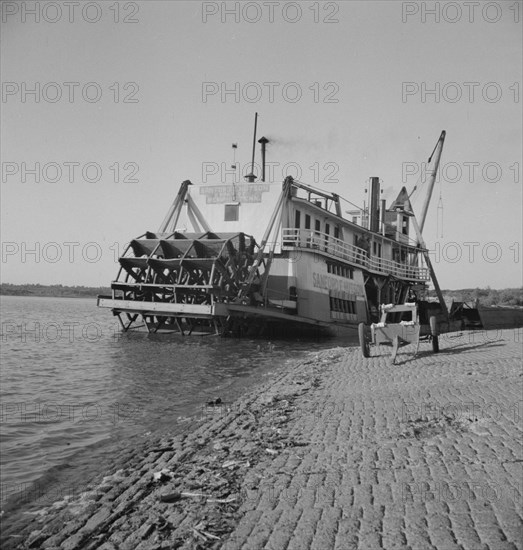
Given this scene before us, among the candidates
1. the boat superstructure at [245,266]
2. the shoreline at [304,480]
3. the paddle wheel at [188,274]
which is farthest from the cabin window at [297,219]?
the shoreline at [304,480]

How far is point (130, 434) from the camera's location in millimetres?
7242

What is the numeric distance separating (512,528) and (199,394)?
23.9 feet

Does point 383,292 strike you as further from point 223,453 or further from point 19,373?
point 223,453

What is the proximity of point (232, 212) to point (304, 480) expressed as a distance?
829 inches

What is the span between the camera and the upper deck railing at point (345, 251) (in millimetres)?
23562

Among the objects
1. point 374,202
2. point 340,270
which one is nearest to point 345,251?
point 340,270

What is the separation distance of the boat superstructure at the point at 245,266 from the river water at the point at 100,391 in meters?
1.54

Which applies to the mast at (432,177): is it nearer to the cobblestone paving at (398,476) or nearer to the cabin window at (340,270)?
the cabin window at (340,270)

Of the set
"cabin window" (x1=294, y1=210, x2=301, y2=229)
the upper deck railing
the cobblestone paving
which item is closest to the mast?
the upper deck railing

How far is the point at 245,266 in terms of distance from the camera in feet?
75.5

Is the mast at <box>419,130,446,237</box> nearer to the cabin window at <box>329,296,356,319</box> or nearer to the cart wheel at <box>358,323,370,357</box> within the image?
the cabin window at <box>329,296,356,319</box>

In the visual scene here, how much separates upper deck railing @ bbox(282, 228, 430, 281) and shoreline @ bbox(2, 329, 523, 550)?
1567 centimetres

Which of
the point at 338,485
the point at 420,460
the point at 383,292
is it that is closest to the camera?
the point at 338,485

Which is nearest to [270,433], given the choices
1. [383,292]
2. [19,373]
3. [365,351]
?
[365,351]
